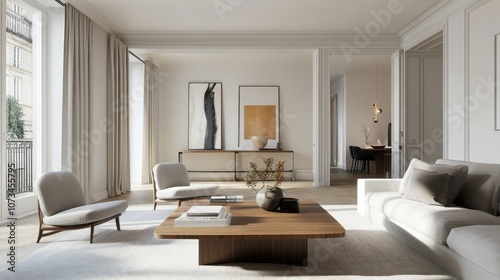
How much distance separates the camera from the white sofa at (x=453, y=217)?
83.0 inches

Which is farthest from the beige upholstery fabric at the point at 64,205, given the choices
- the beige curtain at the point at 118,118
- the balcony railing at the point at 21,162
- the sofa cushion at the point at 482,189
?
the sofa cushion at the point at 482,189

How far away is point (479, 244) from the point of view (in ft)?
6.78

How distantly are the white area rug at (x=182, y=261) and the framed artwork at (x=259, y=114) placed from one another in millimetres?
5295

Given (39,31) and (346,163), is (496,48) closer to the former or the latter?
(39,31)

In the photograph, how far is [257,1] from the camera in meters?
5.14

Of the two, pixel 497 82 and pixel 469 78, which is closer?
pixel 497 82

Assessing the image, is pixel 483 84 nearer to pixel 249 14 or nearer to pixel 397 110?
pixel 397 110

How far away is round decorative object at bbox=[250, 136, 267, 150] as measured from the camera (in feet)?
27.2

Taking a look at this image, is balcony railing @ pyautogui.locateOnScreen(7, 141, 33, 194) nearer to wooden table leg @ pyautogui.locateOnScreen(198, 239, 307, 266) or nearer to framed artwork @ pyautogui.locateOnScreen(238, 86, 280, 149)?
wooden table leg @ pyautogui.locateOnScreen(198, 239, 307, 266)

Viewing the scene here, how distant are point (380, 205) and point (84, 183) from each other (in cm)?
389

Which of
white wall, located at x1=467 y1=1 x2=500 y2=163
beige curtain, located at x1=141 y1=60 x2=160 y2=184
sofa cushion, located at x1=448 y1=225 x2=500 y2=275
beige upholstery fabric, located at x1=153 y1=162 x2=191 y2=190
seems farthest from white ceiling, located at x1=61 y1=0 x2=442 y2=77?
sofa cushion, located at x1=448 y1=225 x2=500 y2=275

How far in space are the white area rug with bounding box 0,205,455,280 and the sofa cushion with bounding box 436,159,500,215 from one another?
2.13 feet

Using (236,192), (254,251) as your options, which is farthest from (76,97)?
(254,251)

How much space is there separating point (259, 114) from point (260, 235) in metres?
6.52
